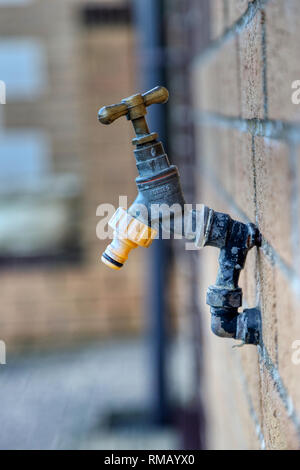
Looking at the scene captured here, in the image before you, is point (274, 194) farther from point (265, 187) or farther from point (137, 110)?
point (137, 110)

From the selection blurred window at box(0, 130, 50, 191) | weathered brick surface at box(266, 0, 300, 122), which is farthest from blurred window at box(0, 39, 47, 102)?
weathered brick surface at box(266, 0, 300, 122)

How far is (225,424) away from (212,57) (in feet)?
3.16

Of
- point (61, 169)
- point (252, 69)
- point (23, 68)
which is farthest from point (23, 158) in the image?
point (252, 69)

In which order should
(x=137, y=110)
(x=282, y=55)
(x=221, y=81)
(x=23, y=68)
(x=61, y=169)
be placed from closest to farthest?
(x=282, y=55)
(x=137, y=110)
(x=221, y=81)
(x=23, y=68)
(x=61, y=169)

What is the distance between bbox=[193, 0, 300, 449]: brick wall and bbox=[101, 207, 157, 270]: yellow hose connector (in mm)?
152

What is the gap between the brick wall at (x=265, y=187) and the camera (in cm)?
70

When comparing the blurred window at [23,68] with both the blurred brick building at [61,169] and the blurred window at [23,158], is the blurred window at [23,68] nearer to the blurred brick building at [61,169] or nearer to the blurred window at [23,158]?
the blurred brick building at [61,169]

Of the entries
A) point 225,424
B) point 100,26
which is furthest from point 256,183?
point 100,26

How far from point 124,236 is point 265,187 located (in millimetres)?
186

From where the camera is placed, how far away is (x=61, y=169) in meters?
5.07

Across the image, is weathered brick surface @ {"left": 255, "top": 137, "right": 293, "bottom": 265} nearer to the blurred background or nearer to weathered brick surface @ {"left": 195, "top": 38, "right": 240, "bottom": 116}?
weathered brick surface @ {"left": 195, "top": 38, "right": 240, "bottom": 116}

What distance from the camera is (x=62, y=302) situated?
5.14m

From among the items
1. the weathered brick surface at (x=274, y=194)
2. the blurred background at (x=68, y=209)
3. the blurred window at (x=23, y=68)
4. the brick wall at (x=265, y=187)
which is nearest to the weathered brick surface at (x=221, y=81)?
the brick wall at (x=265, y=187)

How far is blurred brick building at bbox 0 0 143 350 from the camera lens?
4887mm
